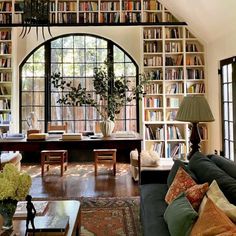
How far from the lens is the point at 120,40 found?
7.32 m

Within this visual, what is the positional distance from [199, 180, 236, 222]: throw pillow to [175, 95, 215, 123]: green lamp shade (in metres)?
1.41

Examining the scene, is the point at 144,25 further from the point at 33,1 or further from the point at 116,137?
the point at 33,1

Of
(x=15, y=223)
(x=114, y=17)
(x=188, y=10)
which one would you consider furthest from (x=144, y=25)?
(x=15, y=223)

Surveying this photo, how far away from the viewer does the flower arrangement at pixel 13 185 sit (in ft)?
6.65

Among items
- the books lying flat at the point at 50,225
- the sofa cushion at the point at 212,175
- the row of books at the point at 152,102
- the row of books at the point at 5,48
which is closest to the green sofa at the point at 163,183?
the sofa cushion at the point at 212,175

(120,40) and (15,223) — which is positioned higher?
(120,40)

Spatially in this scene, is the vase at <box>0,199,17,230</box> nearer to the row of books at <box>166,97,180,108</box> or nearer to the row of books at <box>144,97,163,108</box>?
the row of books at <box>144,97,163,108</box>

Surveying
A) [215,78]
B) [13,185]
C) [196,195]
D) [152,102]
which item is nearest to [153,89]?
[152,102]

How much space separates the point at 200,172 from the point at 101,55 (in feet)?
17.1

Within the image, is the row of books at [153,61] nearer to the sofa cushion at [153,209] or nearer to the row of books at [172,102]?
the row of books at [172,102]

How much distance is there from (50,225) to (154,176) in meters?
1.58

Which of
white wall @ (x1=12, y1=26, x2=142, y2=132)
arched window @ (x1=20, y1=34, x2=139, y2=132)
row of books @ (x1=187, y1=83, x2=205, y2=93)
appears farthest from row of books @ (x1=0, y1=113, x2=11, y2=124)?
row of books @ (x1=187, y1=83, x2=205, y2=93)

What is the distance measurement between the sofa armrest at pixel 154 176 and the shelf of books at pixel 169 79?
343cm

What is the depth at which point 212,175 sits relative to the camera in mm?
2473
